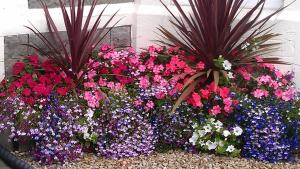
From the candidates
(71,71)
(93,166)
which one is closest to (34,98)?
(71,71)

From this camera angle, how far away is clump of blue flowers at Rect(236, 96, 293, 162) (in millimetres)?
4137

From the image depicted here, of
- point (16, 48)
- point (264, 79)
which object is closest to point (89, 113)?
point (16, 48)

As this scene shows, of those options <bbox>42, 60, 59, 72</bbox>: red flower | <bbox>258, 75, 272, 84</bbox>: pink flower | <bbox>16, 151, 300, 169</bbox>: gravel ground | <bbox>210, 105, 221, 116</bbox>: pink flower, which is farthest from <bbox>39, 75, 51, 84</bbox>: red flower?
<bbox>258, 75, 272, 84</bbox>: pink flower

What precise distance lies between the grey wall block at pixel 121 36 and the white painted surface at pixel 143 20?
6 centimetres

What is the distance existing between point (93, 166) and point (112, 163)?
0.16 meters

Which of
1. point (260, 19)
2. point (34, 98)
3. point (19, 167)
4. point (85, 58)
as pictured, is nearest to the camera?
point (19, 167)

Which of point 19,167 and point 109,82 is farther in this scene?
point 109,82

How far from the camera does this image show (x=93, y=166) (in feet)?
13.2

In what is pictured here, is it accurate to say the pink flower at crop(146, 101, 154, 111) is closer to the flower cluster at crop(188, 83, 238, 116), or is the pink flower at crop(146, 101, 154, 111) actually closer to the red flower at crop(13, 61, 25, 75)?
the flower cluster at crop(188, 83, 238, 116)

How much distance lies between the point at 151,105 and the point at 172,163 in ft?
1.79

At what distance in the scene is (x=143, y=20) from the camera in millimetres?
5328

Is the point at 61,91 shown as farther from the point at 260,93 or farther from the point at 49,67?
the point at 260,93

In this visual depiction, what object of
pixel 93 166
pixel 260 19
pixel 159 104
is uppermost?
pixel 260 19

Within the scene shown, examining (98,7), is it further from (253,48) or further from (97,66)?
(253,48)
